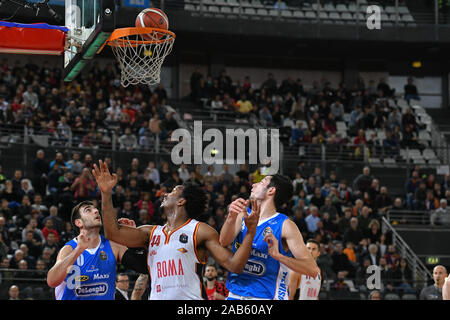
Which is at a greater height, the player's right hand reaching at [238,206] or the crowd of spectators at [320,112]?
the crowd of spectators at [320,112]

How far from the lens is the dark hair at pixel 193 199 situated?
671 cm

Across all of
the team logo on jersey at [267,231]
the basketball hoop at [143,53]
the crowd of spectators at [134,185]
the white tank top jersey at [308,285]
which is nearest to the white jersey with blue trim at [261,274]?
the team logo on jersey at [267,231]

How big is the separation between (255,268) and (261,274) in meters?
0.08

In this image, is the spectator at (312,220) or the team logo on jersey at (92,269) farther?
the spectator at (312,220)

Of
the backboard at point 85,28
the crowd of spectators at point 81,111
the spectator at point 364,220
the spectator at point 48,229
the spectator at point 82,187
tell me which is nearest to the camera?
the backboard at point 85,28

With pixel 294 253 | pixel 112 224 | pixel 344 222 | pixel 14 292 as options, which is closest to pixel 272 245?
pixel 294 253

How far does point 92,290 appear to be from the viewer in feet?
21.9

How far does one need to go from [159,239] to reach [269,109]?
1904 centimetres

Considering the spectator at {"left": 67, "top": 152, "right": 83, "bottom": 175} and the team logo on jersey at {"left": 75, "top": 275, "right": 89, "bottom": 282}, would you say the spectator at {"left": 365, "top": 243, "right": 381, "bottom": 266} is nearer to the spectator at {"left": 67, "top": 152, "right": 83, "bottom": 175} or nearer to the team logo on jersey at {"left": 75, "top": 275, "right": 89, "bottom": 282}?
the spectator at {"left": 67, "top": 152, "right": 83, "bottom": 175}

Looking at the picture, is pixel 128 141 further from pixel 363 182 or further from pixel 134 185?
pixel 363 182

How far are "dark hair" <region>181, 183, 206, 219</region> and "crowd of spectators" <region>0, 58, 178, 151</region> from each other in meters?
13.1

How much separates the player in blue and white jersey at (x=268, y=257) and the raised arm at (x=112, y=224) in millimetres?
752

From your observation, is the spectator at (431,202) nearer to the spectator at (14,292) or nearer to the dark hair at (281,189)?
the spectator at (14,292)
